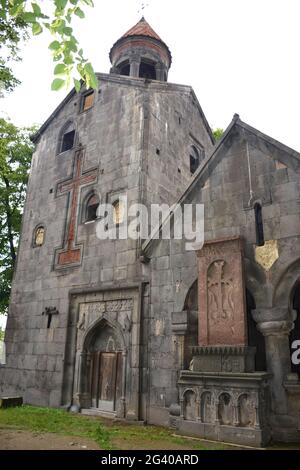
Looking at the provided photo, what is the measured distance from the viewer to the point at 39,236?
14.0 meters

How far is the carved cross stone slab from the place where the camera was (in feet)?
23.6

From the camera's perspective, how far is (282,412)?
6723 mm

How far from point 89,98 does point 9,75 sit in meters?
4.80

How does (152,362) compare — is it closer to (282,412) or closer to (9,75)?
(282,412)

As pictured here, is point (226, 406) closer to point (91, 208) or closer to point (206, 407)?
point (206, 407)

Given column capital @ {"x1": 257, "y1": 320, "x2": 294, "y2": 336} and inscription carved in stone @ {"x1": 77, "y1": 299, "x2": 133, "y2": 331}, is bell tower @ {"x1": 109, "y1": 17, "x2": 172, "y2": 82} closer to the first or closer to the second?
inscription carved in stone @ {"x1": 77, "y1": 299, "x2": 133, "y2": 331}

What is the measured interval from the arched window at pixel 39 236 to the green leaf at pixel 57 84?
1049cm

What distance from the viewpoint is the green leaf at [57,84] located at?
3.76 meters

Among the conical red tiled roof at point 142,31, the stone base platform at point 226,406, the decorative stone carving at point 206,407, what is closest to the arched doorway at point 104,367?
the stone base platform at point 226,406

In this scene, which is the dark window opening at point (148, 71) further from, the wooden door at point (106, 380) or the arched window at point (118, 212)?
the wooden door at point (106, 380)

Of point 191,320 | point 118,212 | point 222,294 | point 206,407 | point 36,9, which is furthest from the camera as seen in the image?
point 118,212

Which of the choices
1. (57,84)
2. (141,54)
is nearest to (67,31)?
(57,84)

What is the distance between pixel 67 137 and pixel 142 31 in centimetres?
673
